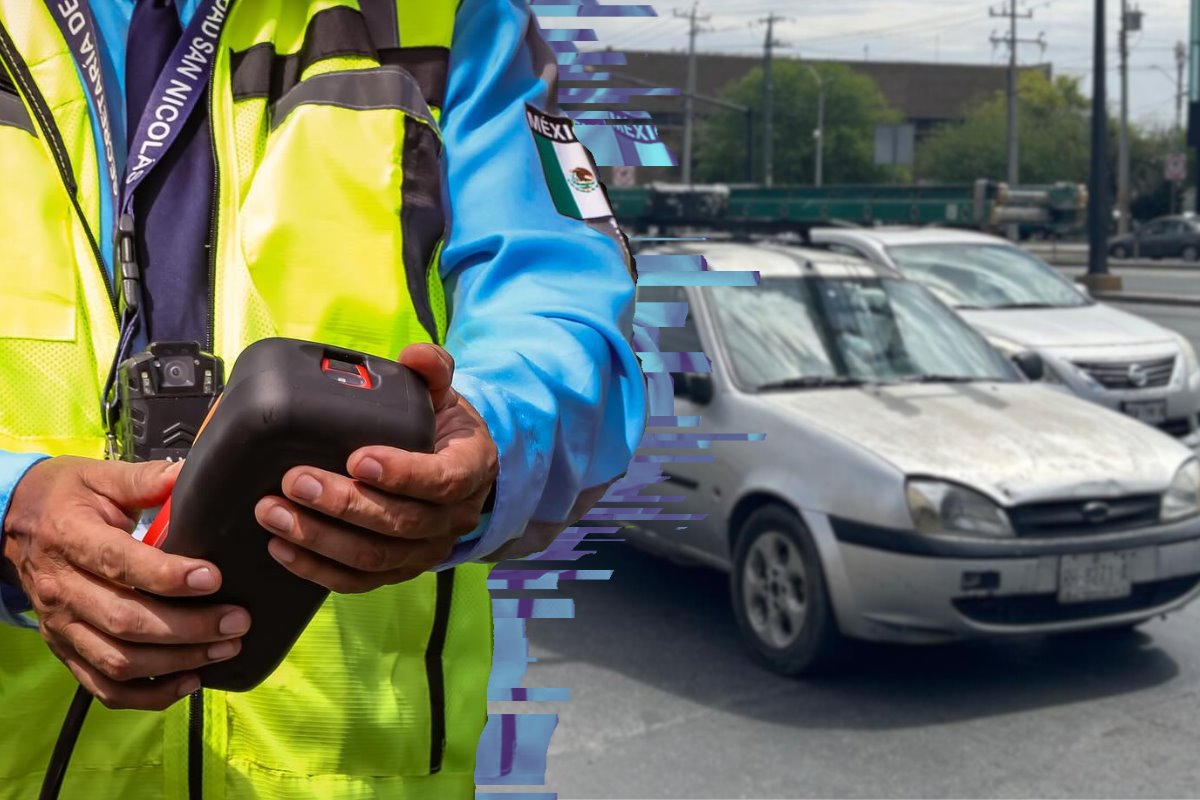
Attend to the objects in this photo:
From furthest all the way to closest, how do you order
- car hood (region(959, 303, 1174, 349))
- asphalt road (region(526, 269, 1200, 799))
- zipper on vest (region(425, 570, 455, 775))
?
1. car hood (region(959, 303, 1174, 349))
2. asphalt road (region(526, 269, 1200, 799))
3. zipper on vest (region(425, 570, 455, 775))

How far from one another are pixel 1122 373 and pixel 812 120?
79.6 metres

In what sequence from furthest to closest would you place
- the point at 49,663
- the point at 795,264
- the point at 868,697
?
the point at 795,264, the point at 868,697, the point at 49,663

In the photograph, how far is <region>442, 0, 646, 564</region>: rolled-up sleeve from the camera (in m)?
1.26

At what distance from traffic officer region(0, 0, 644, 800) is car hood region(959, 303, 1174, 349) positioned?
802 centimetres

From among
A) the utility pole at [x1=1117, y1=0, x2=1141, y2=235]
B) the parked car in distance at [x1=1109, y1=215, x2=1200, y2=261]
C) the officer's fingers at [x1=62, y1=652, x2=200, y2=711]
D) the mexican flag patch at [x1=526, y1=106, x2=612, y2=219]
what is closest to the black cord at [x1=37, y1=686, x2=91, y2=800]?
the officer's fingers at [x1=62, y1=652, x2=200, y2=711]

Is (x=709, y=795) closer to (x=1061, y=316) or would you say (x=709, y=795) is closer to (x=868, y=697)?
(x=868, y=697)

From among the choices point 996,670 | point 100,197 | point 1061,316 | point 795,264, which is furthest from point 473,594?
point 1061,316

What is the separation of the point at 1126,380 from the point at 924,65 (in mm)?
94989

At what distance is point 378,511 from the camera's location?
0.96 m

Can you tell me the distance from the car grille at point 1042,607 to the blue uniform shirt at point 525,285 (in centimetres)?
372

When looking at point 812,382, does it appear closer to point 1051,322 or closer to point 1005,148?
point 1051,322

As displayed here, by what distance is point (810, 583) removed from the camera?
511 cm

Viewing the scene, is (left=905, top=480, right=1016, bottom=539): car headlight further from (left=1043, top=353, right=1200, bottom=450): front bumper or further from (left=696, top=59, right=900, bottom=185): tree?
(left=696, top=59, right=900, bottom=185): tree

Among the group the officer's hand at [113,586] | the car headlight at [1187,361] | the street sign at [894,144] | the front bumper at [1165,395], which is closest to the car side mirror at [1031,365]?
the front bumper at [1165,395]
